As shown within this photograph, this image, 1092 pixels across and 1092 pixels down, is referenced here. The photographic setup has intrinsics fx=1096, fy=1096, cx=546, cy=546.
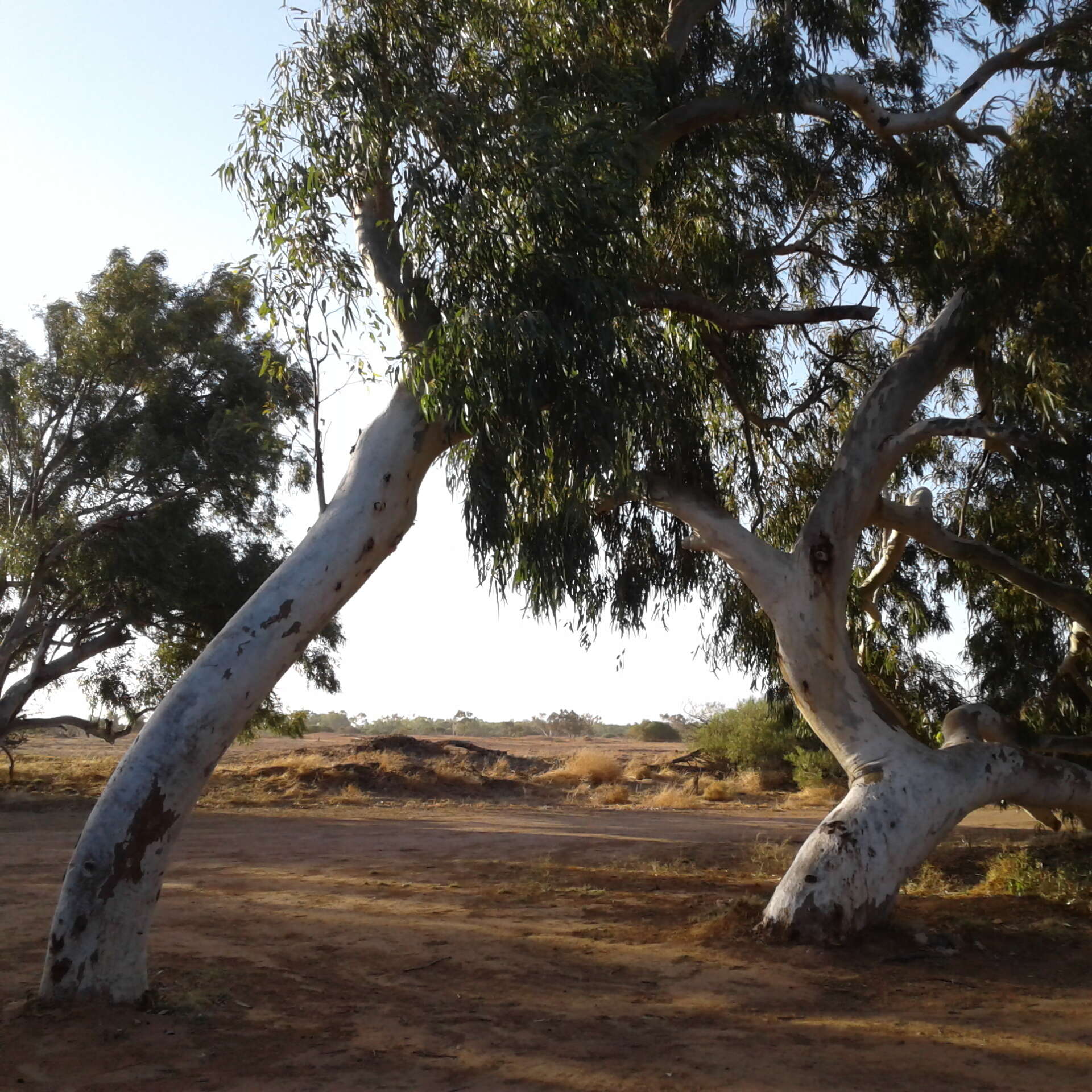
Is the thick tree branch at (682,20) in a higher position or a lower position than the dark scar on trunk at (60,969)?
higher

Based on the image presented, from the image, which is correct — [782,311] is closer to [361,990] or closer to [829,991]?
[829,991]

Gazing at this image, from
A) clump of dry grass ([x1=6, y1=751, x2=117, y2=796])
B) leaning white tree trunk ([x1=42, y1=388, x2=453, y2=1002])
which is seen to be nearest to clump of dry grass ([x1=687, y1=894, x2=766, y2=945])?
leaning white tree trunk ([x1=42, y1=388, x2=453, y2=1002])

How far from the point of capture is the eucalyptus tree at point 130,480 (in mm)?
17781

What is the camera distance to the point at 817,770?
21.6m

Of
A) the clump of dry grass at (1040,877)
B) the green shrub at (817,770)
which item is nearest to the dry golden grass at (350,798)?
the green shrub at (817,770)

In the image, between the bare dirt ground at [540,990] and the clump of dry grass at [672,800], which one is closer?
the bare dirt ground at [540,990]

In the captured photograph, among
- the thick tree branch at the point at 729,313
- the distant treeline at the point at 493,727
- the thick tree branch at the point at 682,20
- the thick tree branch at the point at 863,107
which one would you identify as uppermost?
the thick tree branch at the point at 682,20

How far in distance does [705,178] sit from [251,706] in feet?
21.7

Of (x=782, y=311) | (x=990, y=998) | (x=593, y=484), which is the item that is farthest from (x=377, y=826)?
(x=990, y=998)

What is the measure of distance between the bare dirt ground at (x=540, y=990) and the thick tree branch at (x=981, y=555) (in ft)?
8.03

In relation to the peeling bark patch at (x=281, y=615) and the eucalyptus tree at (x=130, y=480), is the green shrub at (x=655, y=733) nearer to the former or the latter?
the eucalyptus tree at (x=130, y=480)

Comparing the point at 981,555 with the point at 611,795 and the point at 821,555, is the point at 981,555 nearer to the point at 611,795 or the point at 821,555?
the point at 821,555

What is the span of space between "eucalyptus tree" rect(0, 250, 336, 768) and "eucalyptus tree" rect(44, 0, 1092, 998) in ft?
31.8

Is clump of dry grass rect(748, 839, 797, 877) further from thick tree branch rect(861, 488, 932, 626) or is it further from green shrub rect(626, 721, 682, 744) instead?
green shrub rect(626, 721, 682, 744)
